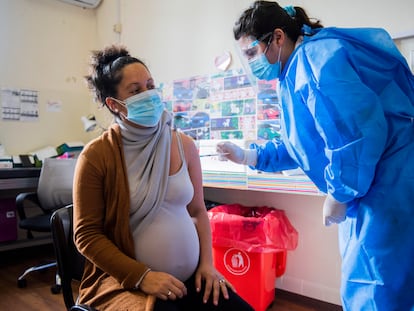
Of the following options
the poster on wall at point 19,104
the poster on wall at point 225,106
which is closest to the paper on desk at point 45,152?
the poster on wall at point 19,104

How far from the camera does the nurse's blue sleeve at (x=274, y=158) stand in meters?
1.19

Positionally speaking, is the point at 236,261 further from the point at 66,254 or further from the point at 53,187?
the point at 53,187

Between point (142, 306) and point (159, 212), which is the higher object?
point (159, 212)

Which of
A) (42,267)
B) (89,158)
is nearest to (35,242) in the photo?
(42,267)

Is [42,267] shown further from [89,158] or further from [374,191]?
[374,191]

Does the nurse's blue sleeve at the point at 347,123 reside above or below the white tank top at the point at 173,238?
above

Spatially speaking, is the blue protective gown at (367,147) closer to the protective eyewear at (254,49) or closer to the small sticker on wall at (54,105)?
the protective eyewear at (254,49)

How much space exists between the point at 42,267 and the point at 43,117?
1446 mm

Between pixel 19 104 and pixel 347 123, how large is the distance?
9.97 ft

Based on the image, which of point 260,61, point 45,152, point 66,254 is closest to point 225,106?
point 260,61

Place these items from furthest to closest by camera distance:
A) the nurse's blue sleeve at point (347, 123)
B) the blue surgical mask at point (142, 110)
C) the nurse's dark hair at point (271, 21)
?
the blue surgical mask at point (142, 110) → the nurse's dark hair at point (271, 21) → the nurse's blue sleeve at point (347, 123)

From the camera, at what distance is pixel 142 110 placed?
1.13 m

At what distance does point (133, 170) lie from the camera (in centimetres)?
104

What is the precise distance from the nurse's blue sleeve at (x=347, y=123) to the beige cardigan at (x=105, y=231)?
58 centimetres
